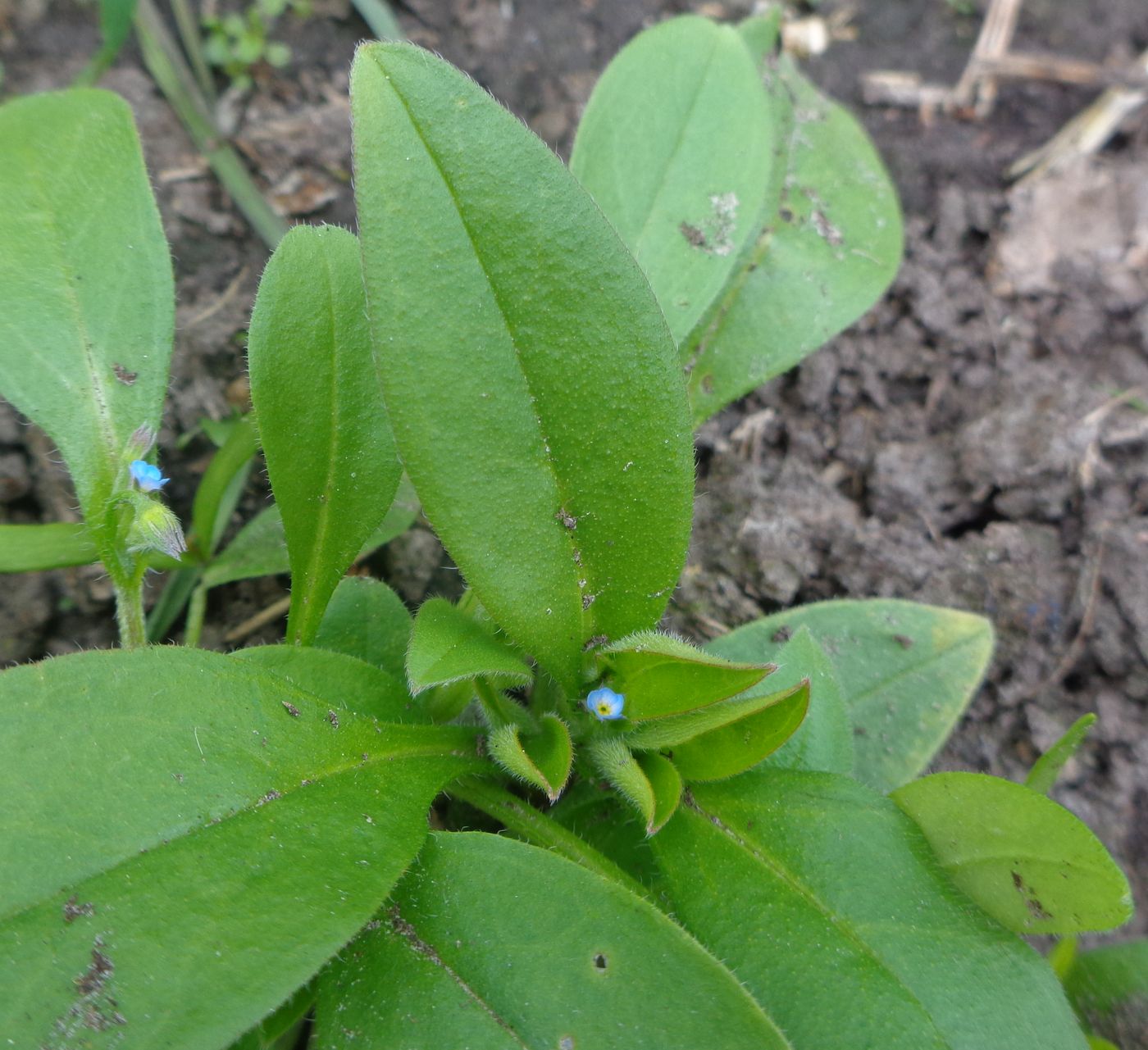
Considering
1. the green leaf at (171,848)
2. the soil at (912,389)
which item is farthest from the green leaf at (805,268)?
the green leaf at (171,848)

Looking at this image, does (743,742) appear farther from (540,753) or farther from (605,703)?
(540,753)

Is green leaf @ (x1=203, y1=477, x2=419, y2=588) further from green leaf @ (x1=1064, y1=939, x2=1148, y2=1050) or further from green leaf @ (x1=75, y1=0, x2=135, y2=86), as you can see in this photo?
green leaf @ (x1=1064, y1=939, x2=1148, y2=1050)

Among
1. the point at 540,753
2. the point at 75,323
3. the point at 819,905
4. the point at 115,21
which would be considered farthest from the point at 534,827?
the point at 115,21

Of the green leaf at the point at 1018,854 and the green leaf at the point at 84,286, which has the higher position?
the green leaf at the point at 84,286

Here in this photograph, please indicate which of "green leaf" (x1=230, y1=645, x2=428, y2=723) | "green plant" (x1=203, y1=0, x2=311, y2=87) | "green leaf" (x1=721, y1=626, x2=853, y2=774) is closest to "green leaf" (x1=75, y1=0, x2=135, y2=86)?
"green plant" (x1=203, y1=0, x2=311, y2=87)

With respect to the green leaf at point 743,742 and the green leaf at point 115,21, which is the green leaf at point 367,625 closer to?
the green leaf at point 743,742
